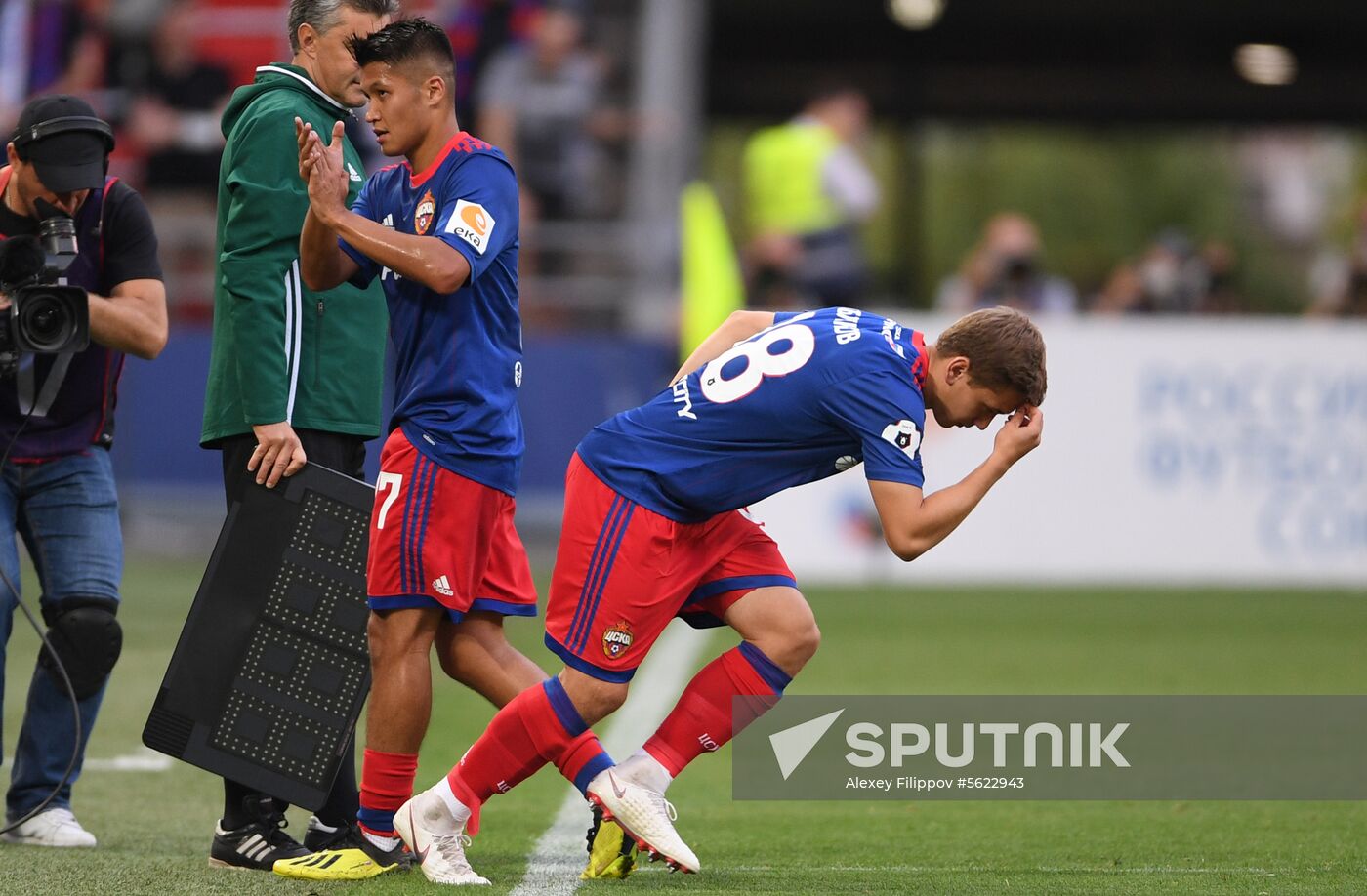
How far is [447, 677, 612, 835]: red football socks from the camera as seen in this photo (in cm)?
471

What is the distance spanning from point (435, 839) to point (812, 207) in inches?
401

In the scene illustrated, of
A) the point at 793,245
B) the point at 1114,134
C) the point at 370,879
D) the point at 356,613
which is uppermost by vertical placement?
the point at 1114,134

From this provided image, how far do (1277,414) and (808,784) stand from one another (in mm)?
7914

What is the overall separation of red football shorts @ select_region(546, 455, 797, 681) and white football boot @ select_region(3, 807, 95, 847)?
1.46 metres

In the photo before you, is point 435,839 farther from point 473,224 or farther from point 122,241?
point 122,241

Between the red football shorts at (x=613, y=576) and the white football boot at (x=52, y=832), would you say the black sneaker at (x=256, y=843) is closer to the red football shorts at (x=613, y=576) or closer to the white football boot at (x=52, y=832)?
the white football boot at (x=52, y=832)

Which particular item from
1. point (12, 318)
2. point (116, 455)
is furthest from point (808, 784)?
point (116, 455)

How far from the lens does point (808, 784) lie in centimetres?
594

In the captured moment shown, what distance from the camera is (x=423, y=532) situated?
Result: 4.70 m

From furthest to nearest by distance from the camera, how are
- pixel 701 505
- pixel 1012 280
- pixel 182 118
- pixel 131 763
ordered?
pixel 182 118
pixel 1012 280
pixel 131 763
pixel 701 505

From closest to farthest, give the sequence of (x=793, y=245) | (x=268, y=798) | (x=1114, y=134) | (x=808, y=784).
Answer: (x=268, y=798) → (x=808, y=784) → (x=793, y=245) → (x=1114, y=134)

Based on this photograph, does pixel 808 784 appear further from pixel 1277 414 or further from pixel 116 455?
pixel 116 455

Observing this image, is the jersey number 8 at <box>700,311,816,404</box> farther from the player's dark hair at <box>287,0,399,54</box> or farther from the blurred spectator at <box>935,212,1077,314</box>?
the blurred spectator at <box>935,212,1077,314</box>

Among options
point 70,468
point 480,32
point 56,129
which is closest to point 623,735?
point 70,468
